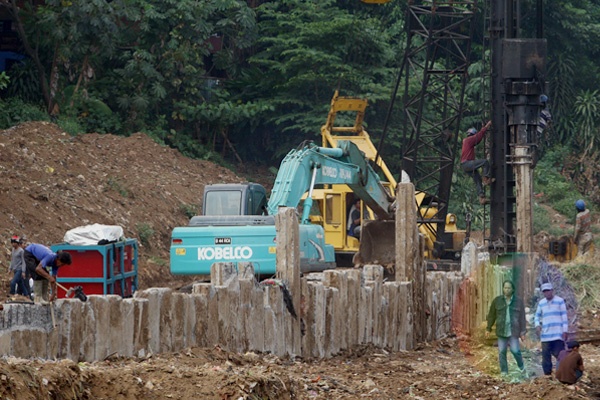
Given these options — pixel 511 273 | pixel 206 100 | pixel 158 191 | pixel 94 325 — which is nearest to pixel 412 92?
pixel 206 100

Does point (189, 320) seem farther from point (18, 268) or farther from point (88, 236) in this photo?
point (18, 268)

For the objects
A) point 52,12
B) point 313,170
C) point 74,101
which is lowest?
point 313,170

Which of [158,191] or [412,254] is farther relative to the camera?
[158,191]

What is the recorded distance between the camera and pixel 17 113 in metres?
35.3

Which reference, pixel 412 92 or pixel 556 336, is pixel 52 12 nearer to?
pixel 412 92

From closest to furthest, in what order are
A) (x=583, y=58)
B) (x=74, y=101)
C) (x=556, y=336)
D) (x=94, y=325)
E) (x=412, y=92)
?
(x=94, y=325)
(x=556, y=336)
(x=74, y=101)
(x=412, y=92)
(x=583, y=58)

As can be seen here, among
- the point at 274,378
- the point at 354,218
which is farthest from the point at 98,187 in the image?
the point at 274,378

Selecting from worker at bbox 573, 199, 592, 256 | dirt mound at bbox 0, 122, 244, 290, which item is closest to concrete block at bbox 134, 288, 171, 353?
dirt mound at bbox 0, 122, 244, 290

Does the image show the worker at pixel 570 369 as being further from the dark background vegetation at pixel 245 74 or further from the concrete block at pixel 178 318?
the dark background vegetation at pixel 245 74

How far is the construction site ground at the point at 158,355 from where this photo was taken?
11031 millimetres

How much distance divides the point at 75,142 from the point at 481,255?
49.1 feet

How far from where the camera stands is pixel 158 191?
34094mm

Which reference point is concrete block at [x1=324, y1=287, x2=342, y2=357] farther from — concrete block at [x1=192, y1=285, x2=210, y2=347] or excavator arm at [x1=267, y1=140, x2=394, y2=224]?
concrete block at [x1=192, y1=285, x2=210, y2=347]

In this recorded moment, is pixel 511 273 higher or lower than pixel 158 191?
lower
